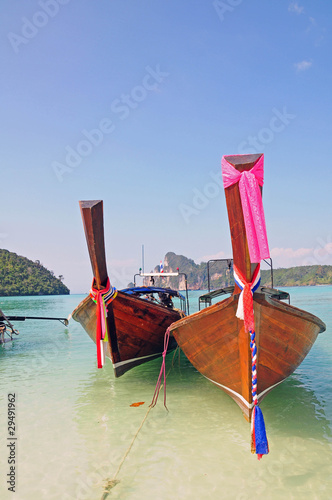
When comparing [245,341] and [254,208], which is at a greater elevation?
[254,208]

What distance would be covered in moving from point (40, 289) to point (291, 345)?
98.1m

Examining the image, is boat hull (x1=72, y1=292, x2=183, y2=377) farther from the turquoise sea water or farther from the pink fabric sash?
the pink fabric sash

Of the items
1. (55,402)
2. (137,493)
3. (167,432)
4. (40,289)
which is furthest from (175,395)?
(40,289)

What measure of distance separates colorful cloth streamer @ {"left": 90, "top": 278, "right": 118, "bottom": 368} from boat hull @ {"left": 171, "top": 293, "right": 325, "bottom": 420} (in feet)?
4.27

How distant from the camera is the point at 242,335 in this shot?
15.2ft

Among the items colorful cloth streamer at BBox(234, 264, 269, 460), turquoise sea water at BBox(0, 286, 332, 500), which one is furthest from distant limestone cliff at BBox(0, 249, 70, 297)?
colorful cloth streamer at BBox(234, 264, 269, 460)

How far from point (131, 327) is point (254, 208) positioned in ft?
14.3

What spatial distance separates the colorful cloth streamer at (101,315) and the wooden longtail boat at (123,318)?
68 millimetres

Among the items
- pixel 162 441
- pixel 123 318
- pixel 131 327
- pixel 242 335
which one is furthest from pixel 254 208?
pixel 131 327

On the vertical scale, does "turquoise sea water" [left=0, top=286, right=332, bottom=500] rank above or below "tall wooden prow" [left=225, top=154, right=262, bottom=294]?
below

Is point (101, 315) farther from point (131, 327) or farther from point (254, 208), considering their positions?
point (254, 208)

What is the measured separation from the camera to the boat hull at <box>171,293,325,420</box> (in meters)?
4.68

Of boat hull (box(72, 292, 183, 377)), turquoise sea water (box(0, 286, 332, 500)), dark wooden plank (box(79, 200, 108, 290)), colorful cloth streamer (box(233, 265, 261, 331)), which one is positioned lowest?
turquoise sea water (box(0, 286, 332, 500))

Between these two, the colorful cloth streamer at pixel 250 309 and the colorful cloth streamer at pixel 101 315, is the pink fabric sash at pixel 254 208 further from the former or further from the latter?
the colorful cloth streamer at pixel 101 315
